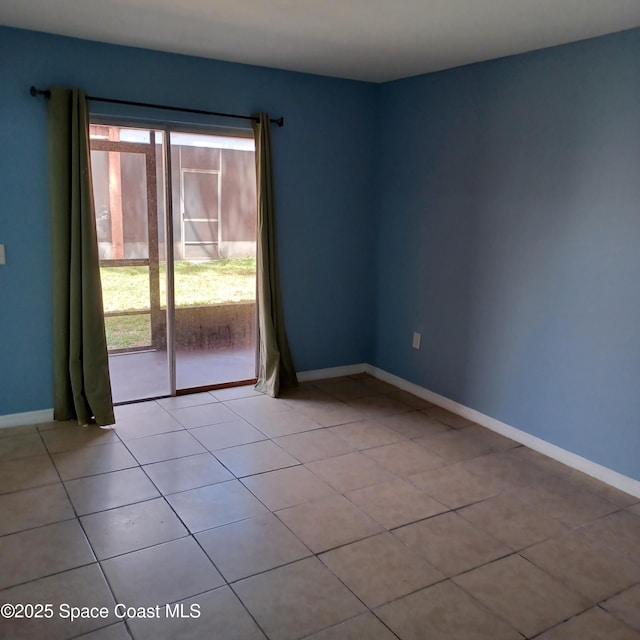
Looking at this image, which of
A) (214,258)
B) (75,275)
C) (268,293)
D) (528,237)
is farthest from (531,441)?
(75,275)

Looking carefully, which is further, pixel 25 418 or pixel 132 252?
pixel 132 252

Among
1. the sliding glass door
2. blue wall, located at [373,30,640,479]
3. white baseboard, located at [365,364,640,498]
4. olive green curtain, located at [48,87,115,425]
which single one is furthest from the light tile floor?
the sliding glass door

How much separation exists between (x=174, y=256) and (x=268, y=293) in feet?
2.29

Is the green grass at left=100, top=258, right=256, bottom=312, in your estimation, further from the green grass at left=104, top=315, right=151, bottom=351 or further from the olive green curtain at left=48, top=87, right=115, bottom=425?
the olive green curtain at left=48, top=87, right=115, bottom=425

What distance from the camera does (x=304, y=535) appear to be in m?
2.47

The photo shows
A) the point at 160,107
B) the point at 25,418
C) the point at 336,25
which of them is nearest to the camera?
the point at 336,25

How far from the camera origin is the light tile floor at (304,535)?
2.00 meters

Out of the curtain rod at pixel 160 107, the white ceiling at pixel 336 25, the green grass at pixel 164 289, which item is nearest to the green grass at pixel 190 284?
the green grass at pixel 164 289

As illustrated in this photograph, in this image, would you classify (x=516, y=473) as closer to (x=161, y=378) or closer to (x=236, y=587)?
(x=236, y=587)

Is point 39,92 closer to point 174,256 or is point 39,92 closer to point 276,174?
point 174,256

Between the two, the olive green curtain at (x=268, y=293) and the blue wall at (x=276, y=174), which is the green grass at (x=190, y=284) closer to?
the olive green curtain at (x=268, y=293)

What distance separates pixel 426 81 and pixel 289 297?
5.93 feet

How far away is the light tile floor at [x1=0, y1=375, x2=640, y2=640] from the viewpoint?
6.56 feet

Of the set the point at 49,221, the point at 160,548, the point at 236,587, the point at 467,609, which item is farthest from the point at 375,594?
the point at 49,221
